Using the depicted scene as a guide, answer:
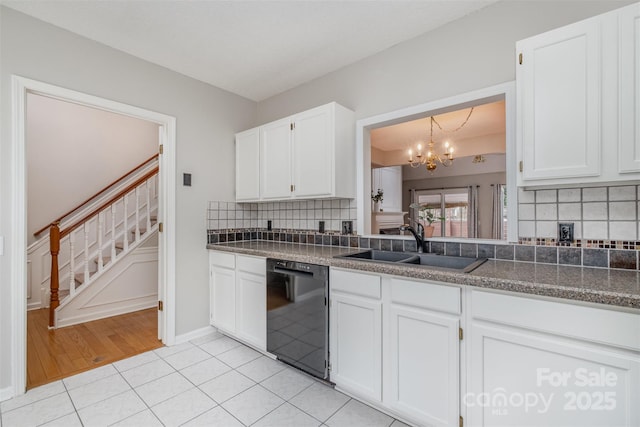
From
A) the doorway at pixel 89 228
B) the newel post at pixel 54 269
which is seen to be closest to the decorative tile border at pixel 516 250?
the doorway at pixel 89 228

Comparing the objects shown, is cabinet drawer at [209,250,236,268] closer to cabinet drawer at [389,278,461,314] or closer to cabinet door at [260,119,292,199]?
cabinet door at [260,119,292,199]

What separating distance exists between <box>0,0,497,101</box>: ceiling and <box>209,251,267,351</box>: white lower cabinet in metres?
1.75

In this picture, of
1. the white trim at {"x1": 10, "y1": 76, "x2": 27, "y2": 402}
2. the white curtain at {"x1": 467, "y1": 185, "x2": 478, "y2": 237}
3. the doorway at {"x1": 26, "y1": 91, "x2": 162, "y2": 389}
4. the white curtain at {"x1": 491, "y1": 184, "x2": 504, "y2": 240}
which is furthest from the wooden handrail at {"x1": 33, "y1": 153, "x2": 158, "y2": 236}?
the white curtain at {"x1": 491, "y1": 184, "x2": 504, "y2": 240}

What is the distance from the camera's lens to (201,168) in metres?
2.88

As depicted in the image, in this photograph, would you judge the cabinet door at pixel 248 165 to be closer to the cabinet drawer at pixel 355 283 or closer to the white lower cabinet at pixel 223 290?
the white lower cabinet at pixel 223 290

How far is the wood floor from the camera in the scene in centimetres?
220

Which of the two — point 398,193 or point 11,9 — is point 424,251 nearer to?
point 11,9

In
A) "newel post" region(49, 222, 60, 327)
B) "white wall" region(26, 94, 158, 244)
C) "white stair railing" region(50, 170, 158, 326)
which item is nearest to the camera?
"newel post" region(49, 222, 60, 327)

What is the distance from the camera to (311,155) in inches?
95.7

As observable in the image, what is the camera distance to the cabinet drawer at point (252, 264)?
2326 mm

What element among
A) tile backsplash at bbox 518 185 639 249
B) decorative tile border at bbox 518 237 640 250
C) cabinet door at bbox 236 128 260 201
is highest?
cabinet door at bbox 236 128 260 201

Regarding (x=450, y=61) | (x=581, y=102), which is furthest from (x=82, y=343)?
(x=581, y=102)

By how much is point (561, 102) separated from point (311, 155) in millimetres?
1633

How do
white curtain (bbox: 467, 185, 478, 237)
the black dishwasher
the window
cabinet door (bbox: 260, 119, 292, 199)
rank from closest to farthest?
the black dishwasher → cabinet door (bbox: 260, 119, 292, 199) → white curtain (bbox: 467, 185, 478, 237) → the window
